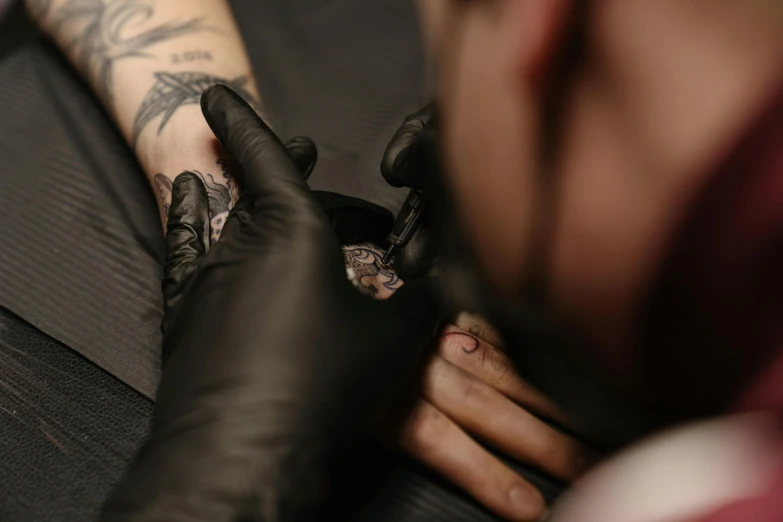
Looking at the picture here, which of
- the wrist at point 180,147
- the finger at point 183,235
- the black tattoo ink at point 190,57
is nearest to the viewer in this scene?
the finger at point 183,235

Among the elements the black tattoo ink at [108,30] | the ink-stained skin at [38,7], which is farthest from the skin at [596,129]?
the ink-stained skin at [38,7]

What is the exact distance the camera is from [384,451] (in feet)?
2.37

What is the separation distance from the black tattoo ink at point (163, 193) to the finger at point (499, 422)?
0.57 m

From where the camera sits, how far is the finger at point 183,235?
2.64 ft

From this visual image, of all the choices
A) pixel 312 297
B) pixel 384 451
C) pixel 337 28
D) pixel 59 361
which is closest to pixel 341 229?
pixel 312 297

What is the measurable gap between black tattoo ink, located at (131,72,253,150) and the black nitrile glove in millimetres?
404

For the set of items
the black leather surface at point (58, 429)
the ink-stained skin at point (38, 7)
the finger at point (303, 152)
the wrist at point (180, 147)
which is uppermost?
the ink-stained skin at point (38, 7)

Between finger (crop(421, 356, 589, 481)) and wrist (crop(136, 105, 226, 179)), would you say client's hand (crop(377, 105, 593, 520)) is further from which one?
wrist (crop(136, 105, 226, 179))

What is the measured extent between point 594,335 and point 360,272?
0.39 m

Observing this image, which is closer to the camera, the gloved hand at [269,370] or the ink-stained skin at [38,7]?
the gloved hand at [269,370]

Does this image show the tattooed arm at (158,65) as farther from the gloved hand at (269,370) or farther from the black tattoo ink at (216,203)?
the gloved hand at (269,370)

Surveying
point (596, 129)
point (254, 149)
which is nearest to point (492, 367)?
point (596, 129)

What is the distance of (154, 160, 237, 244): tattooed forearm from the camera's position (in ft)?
3.15

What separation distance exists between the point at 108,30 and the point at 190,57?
7.8 inches
